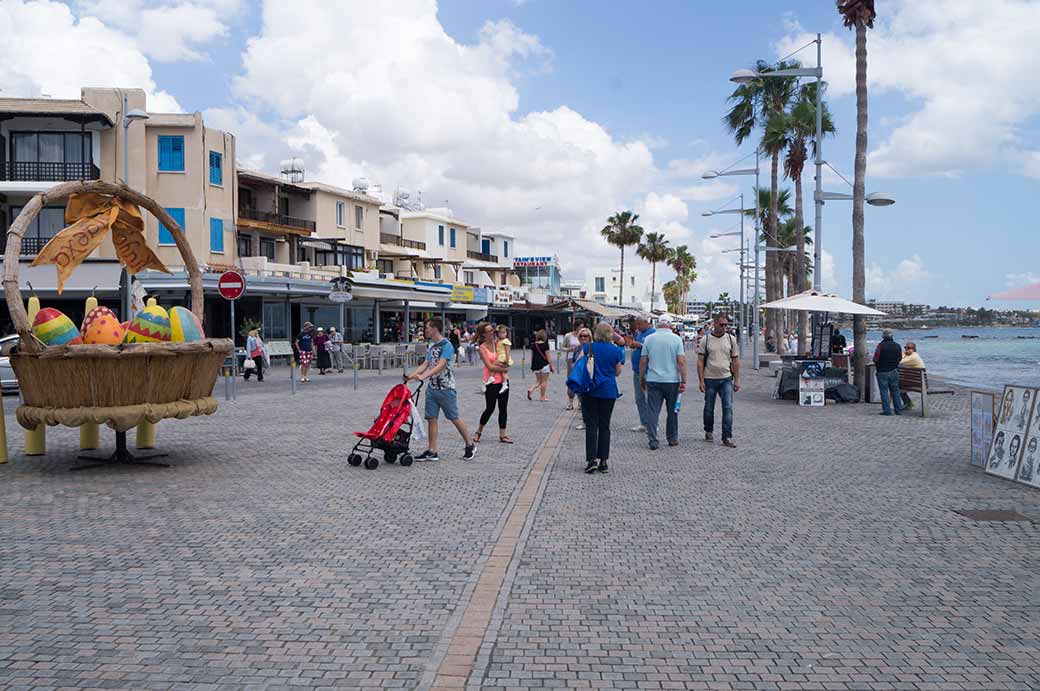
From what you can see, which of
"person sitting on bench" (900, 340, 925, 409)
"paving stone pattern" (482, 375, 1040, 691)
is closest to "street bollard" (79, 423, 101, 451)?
"paving stone pattern" (482, 375, 1040, 691)

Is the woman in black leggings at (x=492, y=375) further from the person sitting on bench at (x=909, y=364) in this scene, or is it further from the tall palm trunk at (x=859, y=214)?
the tall palm trunk at (x=859, y=214)

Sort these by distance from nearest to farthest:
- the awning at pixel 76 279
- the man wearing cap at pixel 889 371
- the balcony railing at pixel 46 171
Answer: the man wearing cap at pixel 889 371, the awning at pixel 76 279, the balcony railing at pixel 46 171

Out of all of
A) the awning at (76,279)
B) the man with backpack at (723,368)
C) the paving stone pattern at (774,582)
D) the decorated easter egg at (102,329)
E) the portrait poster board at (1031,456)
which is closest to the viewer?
the paving stone pattern at (774,582)

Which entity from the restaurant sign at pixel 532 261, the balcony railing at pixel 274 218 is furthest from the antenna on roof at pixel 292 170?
the restaurant sign at pixel 532 261

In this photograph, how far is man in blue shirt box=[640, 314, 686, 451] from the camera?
37.0 feet

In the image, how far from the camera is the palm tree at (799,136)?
3112cm

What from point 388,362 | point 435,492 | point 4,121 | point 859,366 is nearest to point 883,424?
point 859,366

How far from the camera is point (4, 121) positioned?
104ft

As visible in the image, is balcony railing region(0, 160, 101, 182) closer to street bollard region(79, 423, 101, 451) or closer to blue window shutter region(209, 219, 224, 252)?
blue window shutter region(209, 219, 224, 252)

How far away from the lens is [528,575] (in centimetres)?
561

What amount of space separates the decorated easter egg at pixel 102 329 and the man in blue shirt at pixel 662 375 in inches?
250

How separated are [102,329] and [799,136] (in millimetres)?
28616

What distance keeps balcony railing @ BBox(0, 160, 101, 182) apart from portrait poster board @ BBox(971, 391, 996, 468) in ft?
101

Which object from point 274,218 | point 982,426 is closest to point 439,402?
point 982,426
